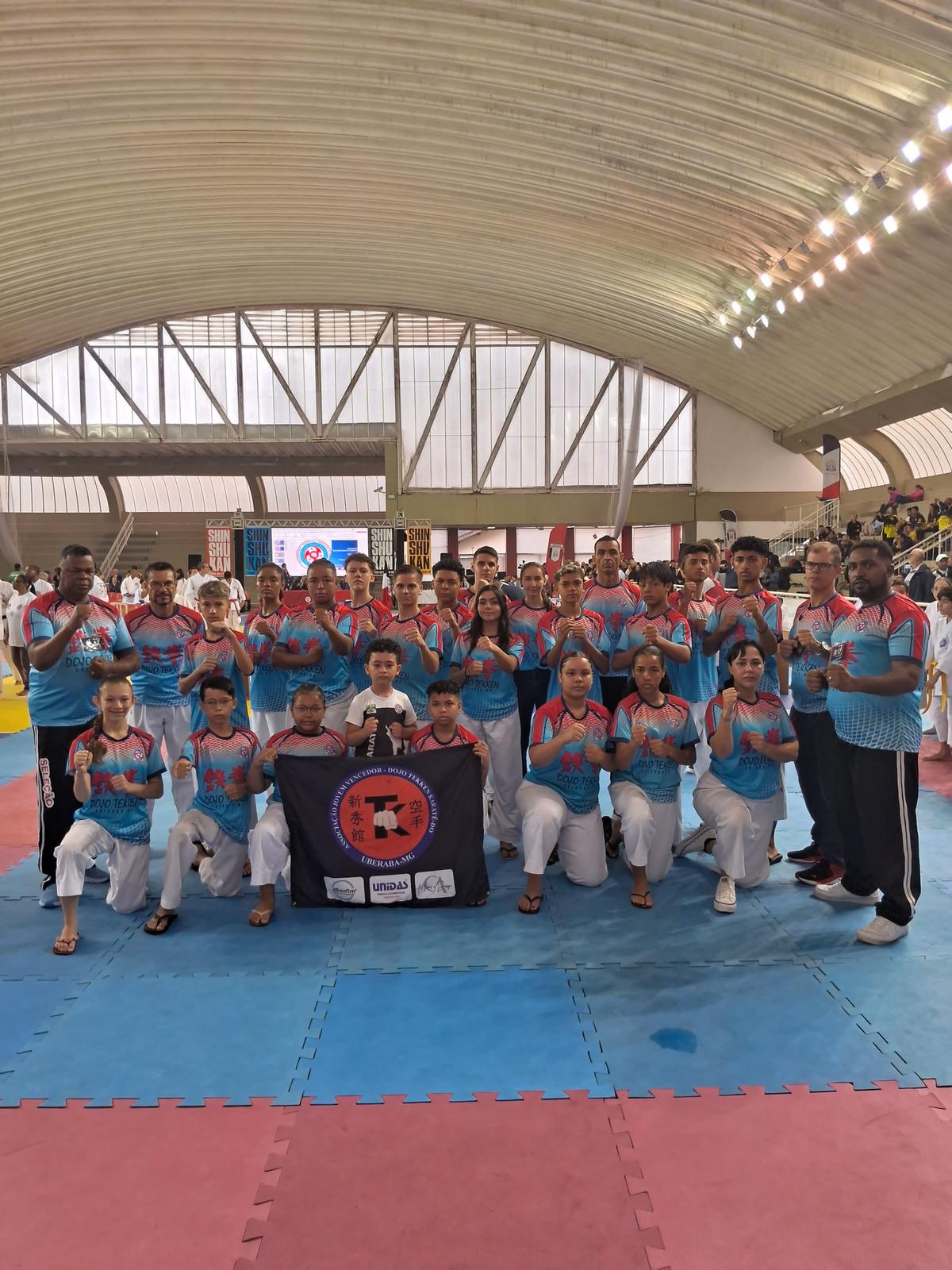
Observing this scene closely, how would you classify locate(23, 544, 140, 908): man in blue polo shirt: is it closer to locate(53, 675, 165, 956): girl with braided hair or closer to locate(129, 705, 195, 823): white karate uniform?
locate(53, 675, 165, 956): girl with braided hair

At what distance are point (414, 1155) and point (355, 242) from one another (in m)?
23.8

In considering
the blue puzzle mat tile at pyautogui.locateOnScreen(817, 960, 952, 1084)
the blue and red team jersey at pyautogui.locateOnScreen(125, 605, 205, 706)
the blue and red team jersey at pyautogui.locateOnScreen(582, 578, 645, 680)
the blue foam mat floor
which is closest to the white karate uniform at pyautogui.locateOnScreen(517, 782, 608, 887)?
the blue foam mat floor

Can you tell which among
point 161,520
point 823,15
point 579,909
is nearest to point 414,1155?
point 579,909

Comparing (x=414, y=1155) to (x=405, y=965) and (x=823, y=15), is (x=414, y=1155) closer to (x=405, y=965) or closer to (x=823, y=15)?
(x=405, y=965)

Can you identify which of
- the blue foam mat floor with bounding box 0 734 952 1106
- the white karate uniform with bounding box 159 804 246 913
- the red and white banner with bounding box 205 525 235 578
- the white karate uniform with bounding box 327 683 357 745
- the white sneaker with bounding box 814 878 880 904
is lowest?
the blue foam mat floor with bounding box 0 734 952 1106

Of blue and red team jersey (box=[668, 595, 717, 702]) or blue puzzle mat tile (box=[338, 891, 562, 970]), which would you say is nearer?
blue puzzle mat tile (box=[338, 891, 562, 970])

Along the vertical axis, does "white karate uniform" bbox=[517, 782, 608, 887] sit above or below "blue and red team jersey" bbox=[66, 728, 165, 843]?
below

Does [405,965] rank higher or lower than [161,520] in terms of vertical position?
lower

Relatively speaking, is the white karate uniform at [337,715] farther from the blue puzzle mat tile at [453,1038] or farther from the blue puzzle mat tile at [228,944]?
the blue puzzle mat tile at [453,1038]

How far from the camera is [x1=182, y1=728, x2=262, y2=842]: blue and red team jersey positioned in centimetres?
557

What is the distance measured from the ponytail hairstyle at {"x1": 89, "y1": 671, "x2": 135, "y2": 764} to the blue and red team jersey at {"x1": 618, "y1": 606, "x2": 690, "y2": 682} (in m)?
3.66

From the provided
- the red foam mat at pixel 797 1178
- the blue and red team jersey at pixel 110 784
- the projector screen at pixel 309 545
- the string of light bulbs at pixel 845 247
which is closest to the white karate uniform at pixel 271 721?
the blue and red team jersey at pixel 110 784

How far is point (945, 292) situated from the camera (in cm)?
1652

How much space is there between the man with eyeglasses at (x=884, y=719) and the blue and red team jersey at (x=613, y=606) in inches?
86.6
